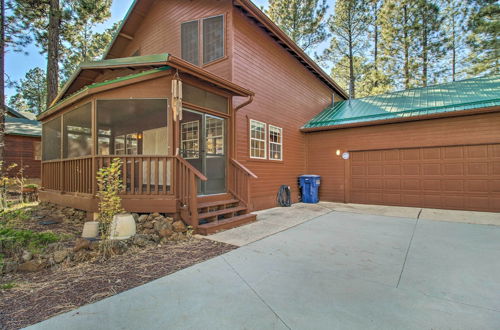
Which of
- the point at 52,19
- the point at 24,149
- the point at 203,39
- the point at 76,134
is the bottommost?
the point at 76,134

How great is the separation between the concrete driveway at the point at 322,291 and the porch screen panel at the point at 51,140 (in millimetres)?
6609

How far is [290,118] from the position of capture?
30.6 feet

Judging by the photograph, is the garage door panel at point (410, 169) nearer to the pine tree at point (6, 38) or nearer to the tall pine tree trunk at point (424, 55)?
the tall pine tree trunk at point (424, 55)

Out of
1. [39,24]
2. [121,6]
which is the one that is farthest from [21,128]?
[121,6]

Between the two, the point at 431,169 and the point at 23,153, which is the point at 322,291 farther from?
the point at 23,153

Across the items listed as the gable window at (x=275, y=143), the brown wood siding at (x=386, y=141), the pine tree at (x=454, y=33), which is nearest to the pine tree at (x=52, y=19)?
the gable window at (x=275, y=143)

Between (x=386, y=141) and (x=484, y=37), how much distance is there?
37.7ft

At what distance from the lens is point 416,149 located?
7973mm

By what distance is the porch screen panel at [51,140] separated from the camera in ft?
23.0

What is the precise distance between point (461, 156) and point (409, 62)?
1080 centimetres

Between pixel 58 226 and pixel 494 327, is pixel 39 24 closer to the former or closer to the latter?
pixel 58 226

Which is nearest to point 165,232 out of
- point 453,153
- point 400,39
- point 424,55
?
point 453,153

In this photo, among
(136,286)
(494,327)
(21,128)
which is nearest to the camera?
(494,327)

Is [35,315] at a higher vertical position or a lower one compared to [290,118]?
lower
